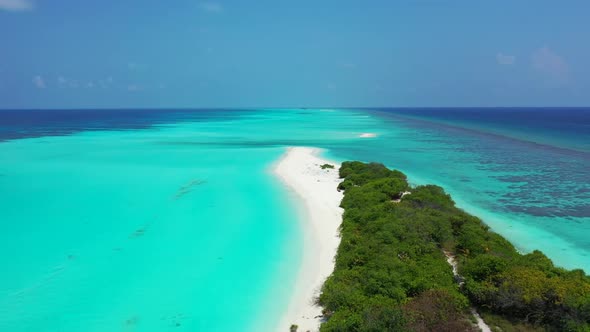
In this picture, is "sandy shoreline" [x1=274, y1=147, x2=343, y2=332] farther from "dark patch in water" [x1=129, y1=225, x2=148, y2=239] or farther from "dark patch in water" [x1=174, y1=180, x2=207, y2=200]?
"dark patch in water" [x1=129, y1=225, x2=148, y2=239]

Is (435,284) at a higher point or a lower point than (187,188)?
higher

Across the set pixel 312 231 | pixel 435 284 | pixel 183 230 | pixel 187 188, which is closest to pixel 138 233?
pixel 183 230

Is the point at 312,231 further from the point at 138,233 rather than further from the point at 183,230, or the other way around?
the point at 138,233

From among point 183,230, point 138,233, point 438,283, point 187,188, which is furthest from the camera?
point 187,188

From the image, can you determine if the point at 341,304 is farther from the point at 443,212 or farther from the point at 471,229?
the point at 443,212

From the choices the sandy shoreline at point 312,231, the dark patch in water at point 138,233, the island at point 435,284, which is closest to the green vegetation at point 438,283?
the island at point 435,284

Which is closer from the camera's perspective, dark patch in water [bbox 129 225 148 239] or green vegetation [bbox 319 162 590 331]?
green vegetation [bbox 319 162 590 331]

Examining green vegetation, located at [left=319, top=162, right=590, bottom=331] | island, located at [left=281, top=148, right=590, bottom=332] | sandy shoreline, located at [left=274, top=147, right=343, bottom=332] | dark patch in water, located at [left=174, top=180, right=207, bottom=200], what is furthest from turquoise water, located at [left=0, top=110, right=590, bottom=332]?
green vegetation, located at [left=319, top=162, right=590, bottom=331]
